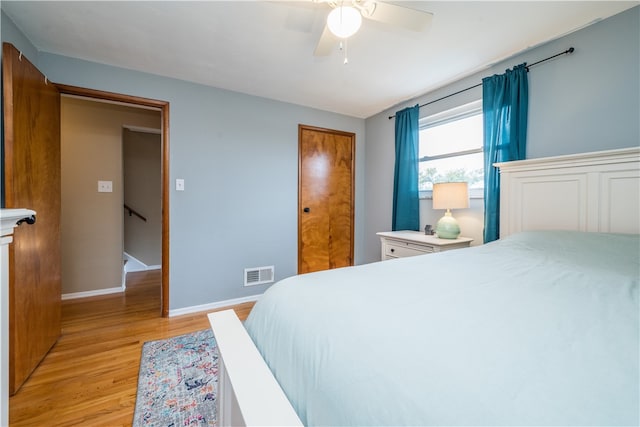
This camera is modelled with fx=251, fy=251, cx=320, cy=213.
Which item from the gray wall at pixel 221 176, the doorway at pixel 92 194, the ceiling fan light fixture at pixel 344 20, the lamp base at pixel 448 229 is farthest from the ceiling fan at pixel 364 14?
the doorway at pixel 92 194

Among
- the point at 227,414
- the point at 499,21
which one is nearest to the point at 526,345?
the point at 227,414

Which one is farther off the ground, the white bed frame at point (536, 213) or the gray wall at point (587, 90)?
the gray wall at point (587, 90)

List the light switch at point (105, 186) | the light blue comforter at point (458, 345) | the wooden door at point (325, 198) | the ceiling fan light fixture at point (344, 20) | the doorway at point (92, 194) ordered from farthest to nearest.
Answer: the wooden door at point (325, 198)
the light switch at point (105, 186)
the doorway at point (92, 194)
the ceiling fan light fixture at point (344, 20)
the light blue comforter at point (458, 345)

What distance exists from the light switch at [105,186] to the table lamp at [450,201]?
358 cm

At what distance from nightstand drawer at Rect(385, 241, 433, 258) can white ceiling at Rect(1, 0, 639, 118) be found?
1587mm

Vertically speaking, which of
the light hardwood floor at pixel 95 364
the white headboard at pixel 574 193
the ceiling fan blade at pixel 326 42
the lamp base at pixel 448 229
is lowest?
the light hardwood floor at pixel 95 364

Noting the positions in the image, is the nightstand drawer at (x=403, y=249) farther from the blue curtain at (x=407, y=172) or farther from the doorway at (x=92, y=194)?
the doorway at (x=92, y=194)

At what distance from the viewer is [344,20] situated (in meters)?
1.24

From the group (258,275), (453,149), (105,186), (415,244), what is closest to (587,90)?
(453,149)

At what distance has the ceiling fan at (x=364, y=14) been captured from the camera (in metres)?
1.22

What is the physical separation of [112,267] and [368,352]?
357cm

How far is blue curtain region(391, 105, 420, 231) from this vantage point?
281 cm

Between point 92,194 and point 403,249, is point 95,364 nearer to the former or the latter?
point 92,194

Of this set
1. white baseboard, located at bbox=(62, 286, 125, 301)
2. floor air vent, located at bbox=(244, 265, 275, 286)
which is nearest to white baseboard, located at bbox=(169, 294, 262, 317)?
floor air vent, located at bbox=(244, 265, 275, 286)
